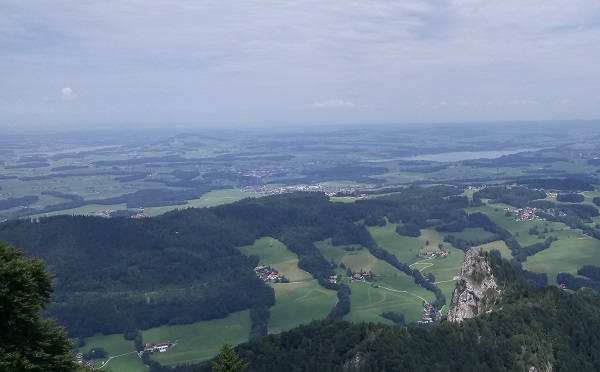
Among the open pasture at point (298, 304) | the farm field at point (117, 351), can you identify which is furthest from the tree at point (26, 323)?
the open pasture at point (298, 304)

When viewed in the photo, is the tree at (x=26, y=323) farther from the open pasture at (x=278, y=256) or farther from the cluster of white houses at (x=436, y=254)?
the cluster of white houses at (x=436, y=254)

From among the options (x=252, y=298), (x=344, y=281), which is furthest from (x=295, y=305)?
(x=344, y=281)

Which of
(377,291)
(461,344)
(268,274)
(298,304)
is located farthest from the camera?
(268,274)

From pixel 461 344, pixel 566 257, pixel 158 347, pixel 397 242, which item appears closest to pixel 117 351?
pixel 158 347

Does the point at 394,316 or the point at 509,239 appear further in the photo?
the point at 509,239

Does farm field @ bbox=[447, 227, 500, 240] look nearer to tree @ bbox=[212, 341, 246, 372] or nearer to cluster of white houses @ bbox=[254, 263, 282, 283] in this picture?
cluster of white houses @ bbox=[254, 263, 282, 283]

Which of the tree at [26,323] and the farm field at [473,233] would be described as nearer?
the tree at [26,323]

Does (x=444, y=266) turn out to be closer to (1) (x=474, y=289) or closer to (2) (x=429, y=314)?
(2) (x=429, y=314)
